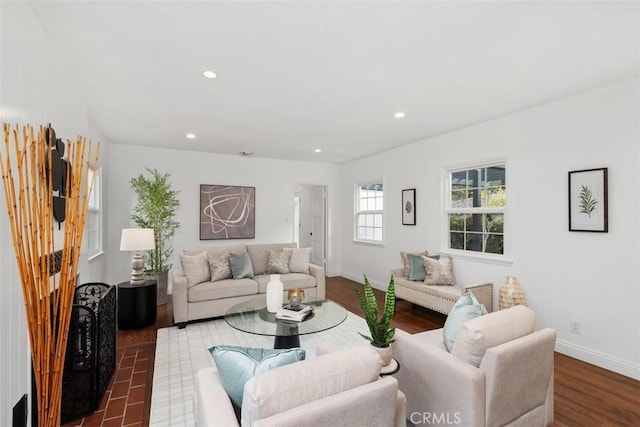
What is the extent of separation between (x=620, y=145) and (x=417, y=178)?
2.41 m

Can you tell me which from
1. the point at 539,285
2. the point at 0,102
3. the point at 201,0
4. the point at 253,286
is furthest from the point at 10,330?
the point at 539,285

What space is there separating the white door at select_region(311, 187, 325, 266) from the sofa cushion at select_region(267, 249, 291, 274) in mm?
2453

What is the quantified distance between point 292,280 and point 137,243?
1.94m

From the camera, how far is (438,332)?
2643mm

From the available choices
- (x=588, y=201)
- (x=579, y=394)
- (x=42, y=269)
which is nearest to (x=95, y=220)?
(x=42, y=269)

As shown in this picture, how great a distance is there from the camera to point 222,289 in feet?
12.5

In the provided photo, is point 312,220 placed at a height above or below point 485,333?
above

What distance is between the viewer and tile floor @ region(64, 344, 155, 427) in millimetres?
2037

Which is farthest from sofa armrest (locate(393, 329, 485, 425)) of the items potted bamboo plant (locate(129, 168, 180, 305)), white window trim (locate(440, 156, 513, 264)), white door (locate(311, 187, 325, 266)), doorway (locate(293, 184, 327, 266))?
white door (locate(311, 187, 325, 266))

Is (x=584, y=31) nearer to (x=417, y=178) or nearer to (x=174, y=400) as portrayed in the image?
(x=417, y=178)

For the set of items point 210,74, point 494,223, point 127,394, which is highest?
point 210,74

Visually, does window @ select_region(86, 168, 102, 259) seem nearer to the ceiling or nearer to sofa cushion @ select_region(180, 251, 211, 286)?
the ceiling

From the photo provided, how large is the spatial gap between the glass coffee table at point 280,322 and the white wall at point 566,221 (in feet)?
7.08

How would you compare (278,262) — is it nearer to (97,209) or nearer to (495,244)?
(97,209)
